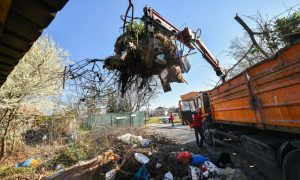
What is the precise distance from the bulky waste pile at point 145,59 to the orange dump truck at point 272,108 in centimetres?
150

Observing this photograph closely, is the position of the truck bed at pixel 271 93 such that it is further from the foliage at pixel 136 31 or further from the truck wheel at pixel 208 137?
the truck wheel at pixel 208 137

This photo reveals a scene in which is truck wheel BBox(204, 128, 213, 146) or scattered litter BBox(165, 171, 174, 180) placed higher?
truck wheel BBox(204, 128, 213, 146)

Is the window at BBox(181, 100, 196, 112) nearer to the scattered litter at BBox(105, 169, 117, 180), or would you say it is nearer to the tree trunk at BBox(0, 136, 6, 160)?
the tree trunk at BBox(0, 136, 6, 160)

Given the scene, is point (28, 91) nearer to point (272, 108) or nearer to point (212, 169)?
point (212, 169)

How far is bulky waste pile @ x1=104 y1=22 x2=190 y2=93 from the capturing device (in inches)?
177

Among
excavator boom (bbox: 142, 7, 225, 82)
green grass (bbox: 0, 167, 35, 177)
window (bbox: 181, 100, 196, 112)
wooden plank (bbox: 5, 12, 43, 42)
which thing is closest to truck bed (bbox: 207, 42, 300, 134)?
excavator boom (bbox: 142, 7, 225, 82)

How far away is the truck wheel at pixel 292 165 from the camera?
163 inches

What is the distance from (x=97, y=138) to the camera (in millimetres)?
12727

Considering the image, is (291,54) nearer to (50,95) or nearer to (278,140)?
(278,140)

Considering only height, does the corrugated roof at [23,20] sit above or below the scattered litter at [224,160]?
above

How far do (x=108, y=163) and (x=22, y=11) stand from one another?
5844mm

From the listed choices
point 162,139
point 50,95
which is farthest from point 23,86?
point 162,139

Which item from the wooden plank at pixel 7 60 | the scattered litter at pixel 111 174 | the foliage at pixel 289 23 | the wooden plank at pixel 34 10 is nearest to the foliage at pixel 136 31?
the wooden plank at pixel 7 60

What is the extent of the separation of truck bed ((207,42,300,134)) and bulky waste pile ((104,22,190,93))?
1.46 metres
